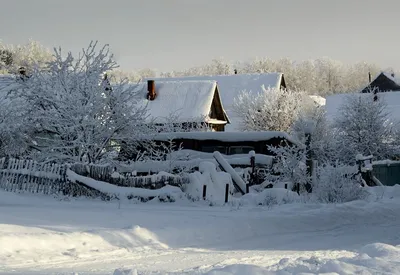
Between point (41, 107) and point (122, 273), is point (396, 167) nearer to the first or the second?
point (41, 107)

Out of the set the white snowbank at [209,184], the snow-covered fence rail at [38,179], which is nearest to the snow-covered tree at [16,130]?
the snow-covered fence rail at [38,179]

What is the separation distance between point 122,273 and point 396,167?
75.7 feet

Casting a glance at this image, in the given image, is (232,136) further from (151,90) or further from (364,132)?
(151,90)

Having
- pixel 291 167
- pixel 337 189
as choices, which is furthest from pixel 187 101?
pixel 337 189

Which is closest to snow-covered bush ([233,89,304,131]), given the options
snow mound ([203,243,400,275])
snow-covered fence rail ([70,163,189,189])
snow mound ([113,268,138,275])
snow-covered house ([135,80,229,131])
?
snow-covered house ([135,80,229,131])

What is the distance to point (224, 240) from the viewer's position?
390 inches

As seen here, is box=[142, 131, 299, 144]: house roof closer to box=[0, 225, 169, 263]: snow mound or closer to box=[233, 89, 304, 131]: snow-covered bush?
box=[0, 225, 169, 263]: snow mound

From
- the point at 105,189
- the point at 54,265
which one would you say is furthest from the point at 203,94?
the point at 54,265

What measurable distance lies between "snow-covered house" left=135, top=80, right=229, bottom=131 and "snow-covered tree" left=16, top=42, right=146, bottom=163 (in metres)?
20.1

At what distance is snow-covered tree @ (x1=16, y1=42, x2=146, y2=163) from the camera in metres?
17.8

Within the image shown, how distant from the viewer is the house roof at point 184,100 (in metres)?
41.4

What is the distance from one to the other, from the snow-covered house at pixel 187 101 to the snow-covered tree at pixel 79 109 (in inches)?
792

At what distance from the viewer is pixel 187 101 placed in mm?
43125

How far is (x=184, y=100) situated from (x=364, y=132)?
15381mm
